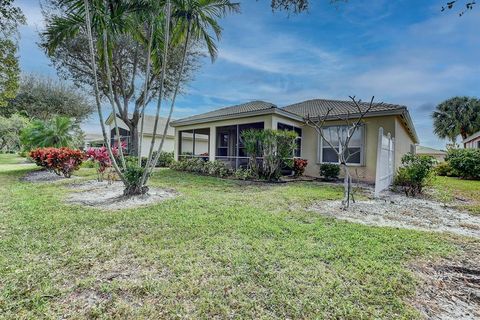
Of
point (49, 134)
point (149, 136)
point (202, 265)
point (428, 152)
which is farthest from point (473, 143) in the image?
point (49, 134)

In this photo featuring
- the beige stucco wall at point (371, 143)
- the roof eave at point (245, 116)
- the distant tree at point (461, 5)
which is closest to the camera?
the distant tree at point (461, 5)

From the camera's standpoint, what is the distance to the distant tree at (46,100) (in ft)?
86.8

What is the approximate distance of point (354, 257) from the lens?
3.46 meters

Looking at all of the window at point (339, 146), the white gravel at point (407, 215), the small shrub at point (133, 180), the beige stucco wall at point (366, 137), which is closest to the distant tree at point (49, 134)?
the beige stucco wall at point (366, 137)

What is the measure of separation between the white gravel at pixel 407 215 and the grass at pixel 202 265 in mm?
628

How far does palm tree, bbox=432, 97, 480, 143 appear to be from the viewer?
2814 cm

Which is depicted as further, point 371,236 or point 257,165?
point 257,165

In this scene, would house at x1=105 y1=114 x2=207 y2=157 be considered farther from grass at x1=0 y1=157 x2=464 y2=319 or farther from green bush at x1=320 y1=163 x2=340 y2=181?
grass at x1=0 y1=157 x2=464 y2=319

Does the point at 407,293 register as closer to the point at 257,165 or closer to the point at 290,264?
the point at 290,264

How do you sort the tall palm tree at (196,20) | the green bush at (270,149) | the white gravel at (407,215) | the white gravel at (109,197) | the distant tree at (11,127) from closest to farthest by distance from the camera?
the white gravel at (407,215)
the white gravel at (109,197)
the tall palm tree at (196,20)
the green bush at (270,149)
the distant tree at (11,127)

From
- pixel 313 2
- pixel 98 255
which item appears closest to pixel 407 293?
pixel 98 255

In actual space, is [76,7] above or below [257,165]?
above

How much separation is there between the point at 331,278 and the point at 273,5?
396 centimetres

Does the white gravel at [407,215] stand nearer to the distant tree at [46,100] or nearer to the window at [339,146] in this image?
the window at [339,146]
